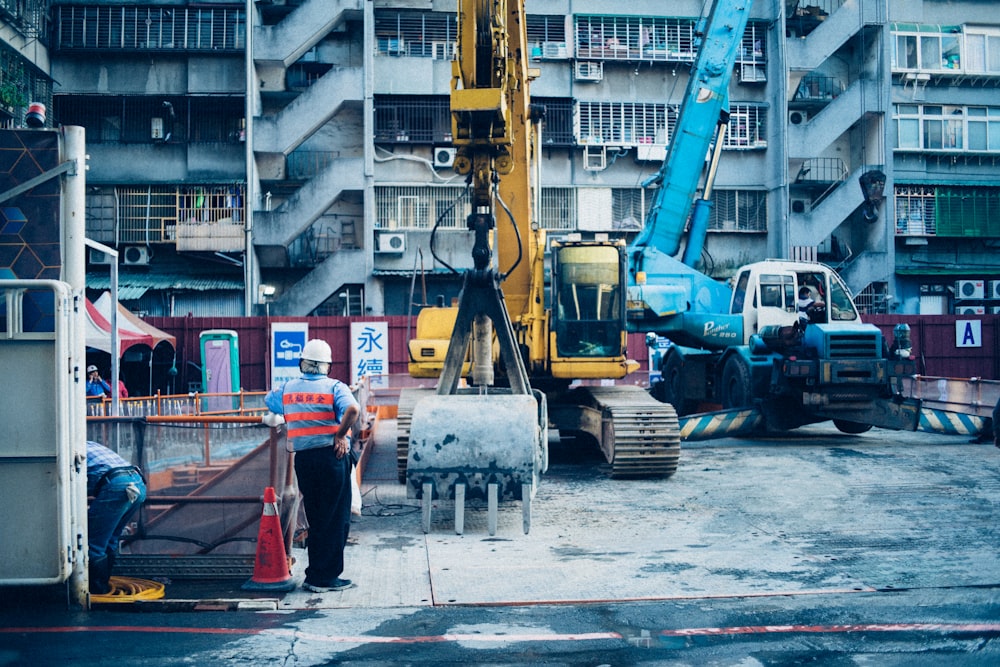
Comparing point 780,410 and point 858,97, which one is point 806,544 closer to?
point 780,410

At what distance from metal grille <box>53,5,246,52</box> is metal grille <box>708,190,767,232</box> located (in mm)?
17336

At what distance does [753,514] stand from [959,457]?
5.77m

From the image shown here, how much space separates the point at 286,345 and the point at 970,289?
24.1 m

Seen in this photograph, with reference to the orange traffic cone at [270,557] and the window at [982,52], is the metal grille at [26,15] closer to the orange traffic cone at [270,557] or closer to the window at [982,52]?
the orange traffic cone at [270,557]

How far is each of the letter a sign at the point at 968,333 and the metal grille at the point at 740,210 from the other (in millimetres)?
7680

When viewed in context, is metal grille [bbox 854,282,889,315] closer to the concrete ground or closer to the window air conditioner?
the window air conditioner

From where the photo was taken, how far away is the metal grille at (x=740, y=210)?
33.9 meters

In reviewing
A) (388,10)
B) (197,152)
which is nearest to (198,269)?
(197,152)

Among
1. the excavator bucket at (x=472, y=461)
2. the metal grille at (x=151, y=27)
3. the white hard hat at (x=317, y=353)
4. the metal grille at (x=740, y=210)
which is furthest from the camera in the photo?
the metal grille at (x=740, y=210)

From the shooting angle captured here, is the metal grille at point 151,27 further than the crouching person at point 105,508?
Yes

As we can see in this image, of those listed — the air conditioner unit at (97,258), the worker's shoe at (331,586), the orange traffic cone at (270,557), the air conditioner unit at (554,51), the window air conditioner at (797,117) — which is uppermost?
the air conditioner unit at (554,51)

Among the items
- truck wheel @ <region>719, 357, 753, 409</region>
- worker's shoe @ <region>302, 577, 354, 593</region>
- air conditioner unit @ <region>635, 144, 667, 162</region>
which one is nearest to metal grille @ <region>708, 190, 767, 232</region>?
air conditioner unit @ <region>635, 144, 667, 162</region>

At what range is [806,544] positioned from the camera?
28.6 feet

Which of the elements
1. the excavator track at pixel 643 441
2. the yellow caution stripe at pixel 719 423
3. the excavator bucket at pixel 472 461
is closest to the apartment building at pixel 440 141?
the yellow caution stripe at pixel 719 423
